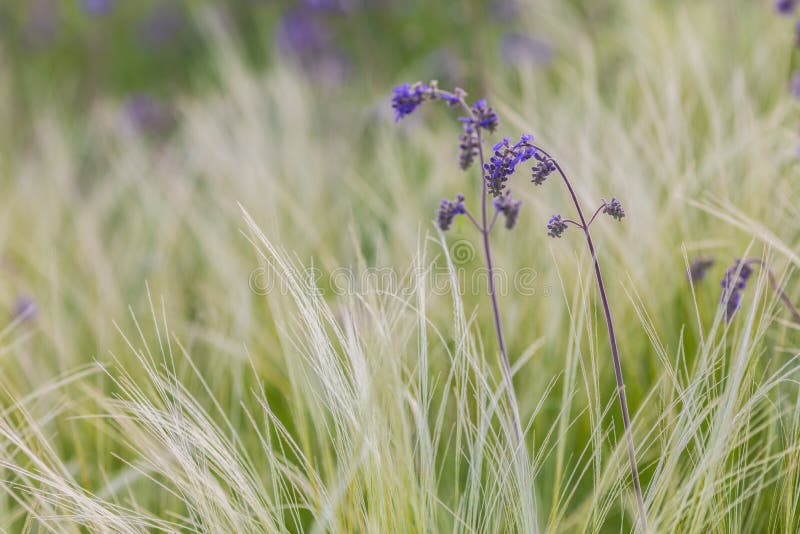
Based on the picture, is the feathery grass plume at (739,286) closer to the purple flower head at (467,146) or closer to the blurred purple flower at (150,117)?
the purple flower head at (467,146)

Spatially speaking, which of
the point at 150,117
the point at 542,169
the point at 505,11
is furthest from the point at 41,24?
the point at 542,169

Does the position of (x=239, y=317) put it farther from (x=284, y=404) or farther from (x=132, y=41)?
(x=132, y=41)

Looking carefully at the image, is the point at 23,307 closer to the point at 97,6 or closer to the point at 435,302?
the point at 435,302

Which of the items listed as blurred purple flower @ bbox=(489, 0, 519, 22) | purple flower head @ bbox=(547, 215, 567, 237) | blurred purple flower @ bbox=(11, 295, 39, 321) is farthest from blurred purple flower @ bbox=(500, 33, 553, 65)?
purple flower head @ bbox=(547, 215, 567, 237)

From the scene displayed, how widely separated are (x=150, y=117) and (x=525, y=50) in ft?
5.34

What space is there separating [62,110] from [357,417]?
11.3ft

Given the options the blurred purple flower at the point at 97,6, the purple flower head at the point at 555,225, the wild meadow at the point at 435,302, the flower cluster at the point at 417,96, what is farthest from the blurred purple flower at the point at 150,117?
the purple flower head at the point at 555,225

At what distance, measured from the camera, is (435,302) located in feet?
4.99

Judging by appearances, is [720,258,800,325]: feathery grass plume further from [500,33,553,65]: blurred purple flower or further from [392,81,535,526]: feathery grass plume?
[500,33,553,65]: blurred purple flower

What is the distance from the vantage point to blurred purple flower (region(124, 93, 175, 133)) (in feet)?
10.9

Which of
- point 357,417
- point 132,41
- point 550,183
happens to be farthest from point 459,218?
point 132,41

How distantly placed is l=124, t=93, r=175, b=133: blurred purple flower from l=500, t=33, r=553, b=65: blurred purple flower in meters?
1.52

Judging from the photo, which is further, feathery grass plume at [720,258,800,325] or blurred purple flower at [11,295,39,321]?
blurred purple flower at [11,295,39,321]

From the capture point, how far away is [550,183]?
5.91 feet
